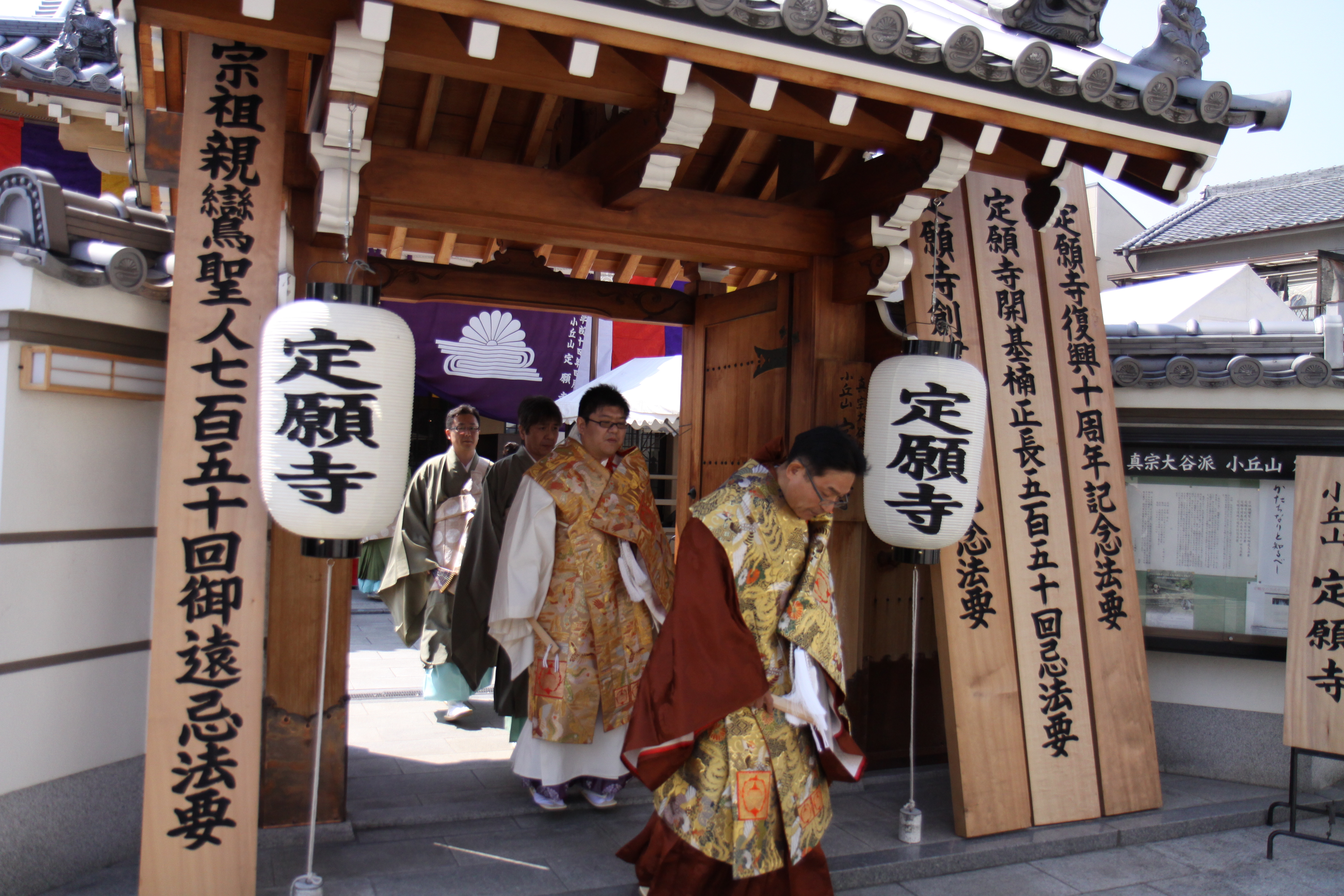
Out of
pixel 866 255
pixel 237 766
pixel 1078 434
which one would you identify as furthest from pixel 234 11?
pixel 1078 434

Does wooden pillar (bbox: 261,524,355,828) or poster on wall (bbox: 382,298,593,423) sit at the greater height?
poster on wall (bbox: 382,298,593,423)

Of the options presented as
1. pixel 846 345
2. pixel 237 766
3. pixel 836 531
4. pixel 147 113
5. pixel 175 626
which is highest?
pixel 147 113

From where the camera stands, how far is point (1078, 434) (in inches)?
198

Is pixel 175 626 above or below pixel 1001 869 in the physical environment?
above

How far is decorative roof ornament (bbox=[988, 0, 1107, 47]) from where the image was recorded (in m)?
4.44

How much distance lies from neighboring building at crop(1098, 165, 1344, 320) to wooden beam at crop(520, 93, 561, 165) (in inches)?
600

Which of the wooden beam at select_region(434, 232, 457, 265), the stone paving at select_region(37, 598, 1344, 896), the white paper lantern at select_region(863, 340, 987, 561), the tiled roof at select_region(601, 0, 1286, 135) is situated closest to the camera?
the tiled roof at select_region(601, 0, 1286, 135)

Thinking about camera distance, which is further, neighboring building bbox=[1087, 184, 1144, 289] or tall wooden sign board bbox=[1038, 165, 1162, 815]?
neighboring building bbox=[1087, 184, 1144, 289]

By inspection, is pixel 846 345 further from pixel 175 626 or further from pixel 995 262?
pixel 175 626

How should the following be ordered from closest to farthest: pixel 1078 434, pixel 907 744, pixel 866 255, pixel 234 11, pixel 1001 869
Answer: pixel 234 11, pixel 1001 869, pixel 866 255, pixel 1078 434, pixel 907 744

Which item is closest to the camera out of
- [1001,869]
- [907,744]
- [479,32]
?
[479,32]

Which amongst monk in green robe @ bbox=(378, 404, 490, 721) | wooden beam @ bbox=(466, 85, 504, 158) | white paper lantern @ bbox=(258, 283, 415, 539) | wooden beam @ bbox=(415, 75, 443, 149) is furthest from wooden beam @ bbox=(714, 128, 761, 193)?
white paper lantern @ bbox=(258, 283, 415, 539)

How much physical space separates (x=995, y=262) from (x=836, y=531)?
1732 millimetres

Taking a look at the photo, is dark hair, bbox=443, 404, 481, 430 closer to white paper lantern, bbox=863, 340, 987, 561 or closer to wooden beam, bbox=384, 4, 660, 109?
wooden beam, bbox=384, 4, 660, 109
